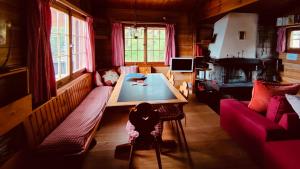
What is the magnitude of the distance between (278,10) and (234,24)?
4.06ft

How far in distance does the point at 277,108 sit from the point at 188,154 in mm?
1179

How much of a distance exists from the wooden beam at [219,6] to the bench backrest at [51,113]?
10.4 feet

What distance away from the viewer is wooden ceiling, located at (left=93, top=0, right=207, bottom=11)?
18.7 ft

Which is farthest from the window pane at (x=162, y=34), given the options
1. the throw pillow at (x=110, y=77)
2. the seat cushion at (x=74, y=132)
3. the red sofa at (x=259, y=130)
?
the red sofa at (x=259, y=130)

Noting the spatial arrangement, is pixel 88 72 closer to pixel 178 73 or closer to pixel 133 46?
pixel 133 46

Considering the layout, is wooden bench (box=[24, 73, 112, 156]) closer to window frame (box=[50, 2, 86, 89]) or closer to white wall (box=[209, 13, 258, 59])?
window frame (box=[50, 2, 86, 89])

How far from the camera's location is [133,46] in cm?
628

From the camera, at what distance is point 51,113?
2699mm

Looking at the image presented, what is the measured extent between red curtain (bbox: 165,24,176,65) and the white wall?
1286 mm

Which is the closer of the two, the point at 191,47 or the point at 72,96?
the point at 72,96

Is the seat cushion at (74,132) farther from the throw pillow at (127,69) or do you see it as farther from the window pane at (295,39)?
the window pane at (295,39)

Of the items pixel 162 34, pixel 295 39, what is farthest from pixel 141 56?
pixel 295 39

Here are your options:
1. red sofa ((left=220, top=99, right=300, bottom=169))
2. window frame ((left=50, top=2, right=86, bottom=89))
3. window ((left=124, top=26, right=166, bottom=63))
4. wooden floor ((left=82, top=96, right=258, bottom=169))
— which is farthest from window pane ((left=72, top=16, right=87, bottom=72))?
red sofa ((left=220, top=99, right=300, bottom=169))

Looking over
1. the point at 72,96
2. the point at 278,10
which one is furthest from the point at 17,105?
the point at 278,10
